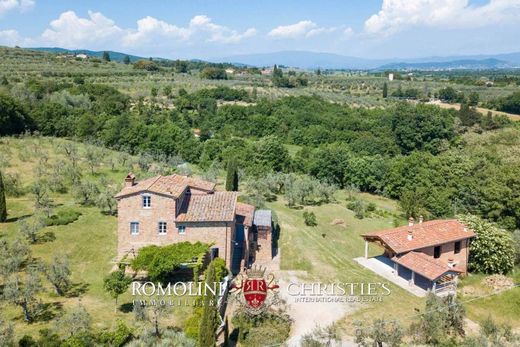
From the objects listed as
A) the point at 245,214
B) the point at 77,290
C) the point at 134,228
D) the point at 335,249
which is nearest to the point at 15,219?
the point at 134,228

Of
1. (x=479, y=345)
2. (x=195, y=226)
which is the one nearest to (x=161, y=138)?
(x=195, y=226)

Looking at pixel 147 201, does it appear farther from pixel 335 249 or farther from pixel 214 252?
pixel 335 249

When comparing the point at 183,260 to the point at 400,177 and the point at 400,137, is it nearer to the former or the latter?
the point at 400,177

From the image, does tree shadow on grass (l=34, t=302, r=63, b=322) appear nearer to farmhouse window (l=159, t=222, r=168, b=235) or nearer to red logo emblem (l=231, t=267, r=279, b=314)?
farmhouse window (l=159, t=222, r=168, b=235)

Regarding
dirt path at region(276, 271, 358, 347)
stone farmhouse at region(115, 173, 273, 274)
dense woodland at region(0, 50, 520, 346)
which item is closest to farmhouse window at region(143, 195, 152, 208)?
stone farmhouse at region(115, 173, 273, 274)

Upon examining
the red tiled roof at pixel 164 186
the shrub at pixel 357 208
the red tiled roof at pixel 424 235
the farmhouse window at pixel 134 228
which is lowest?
the shrub at pixel 357 208

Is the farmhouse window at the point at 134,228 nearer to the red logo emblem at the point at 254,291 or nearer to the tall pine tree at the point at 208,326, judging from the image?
the red logo emblem at the point at 254,291

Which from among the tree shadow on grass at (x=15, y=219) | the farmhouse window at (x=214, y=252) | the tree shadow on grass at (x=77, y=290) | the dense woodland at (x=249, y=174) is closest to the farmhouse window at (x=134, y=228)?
the dense woodland at (x=249, y=174)
